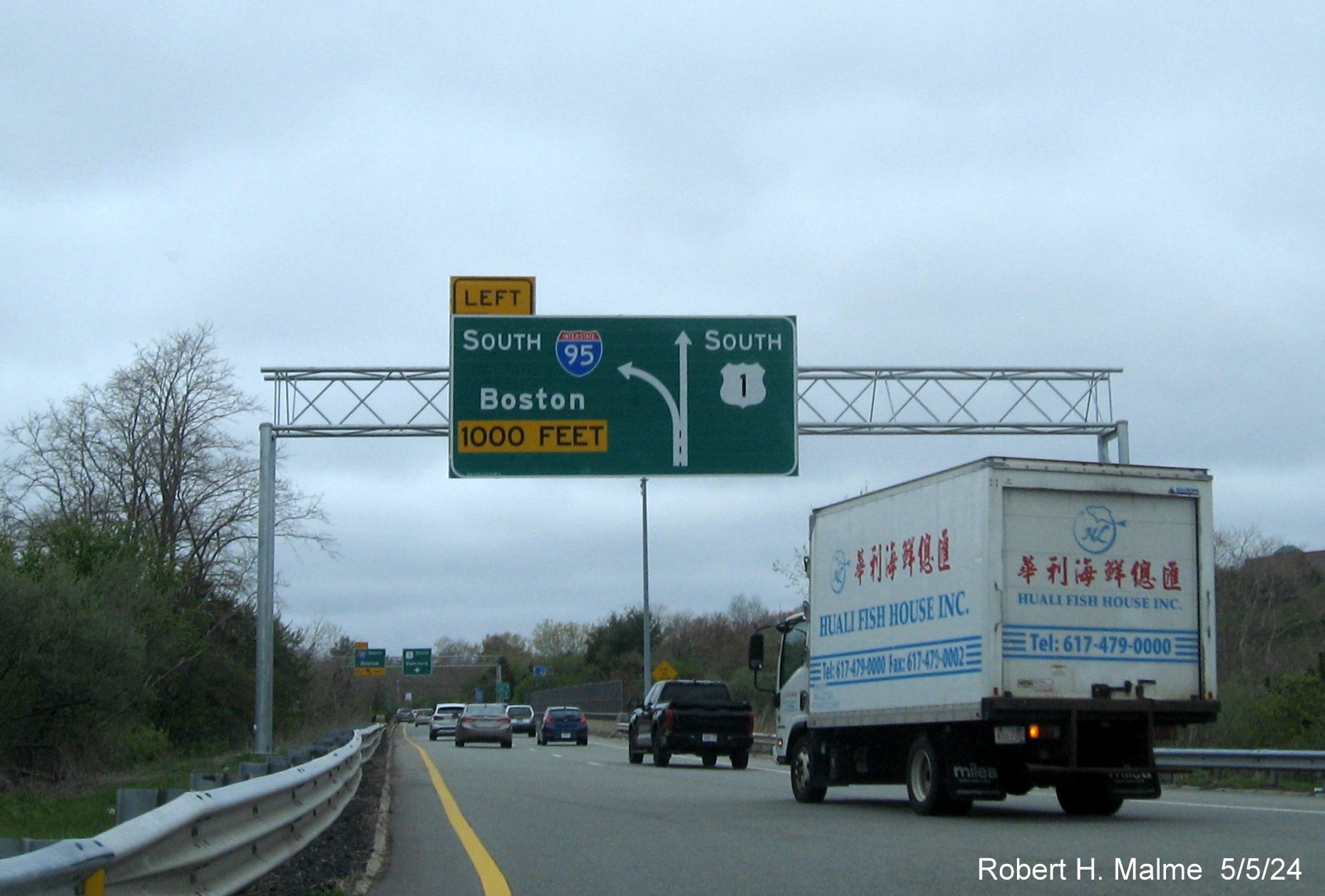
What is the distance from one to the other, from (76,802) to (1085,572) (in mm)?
14346

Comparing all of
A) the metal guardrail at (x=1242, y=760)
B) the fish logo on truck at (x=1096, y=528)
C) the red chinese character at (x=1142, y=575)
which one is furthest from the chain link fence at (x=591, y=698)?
the fish logo on truck at (x=1096, y=528)

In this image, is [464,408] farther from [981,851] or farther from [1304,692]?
[1304,692]

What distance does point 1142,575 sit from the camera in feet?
48.7

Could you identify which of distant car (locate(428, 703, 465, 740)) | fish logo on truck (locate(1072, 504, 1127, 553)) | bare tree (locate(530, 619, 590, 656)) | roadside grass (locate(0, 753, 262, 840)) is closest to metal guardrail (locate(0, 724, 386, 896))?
roadside grass (locate(0, 753, 262, 840))

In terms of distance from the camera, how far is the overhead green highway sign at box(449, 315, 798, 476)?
22.5 meters

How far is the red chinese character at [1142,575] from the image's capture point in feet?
48.6

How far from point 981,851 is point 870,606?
5.27 meters

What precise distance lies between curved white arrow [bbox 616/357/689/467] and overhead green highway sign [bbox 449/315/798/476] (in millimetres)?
15

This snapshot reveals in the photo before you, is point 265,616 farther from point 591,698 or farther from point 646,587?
point 591,698

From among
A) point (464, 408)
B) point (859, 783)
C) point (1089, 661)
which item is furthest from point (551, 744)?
point (1089, 661)

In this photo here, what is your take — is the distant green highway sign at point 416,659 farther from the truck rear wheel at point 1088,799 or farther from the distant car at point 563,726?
the truck rear wheel at point 1088,799

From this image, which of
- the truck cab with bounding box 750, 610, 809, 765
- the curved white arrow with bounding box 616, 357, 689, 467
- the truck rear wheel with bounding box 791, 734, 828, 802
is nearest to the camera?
the truck rear wheel with bounding box 791, 734, 828, 802

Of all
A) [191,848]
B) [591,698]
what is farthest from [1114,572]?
[591,698]

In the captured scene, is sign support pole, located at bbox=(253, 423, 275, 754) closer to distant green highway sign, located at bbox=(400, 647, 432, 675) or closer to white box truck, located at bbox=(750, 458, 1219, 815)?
white box truck, located at bbox=(750, 458, 1219, 815)
